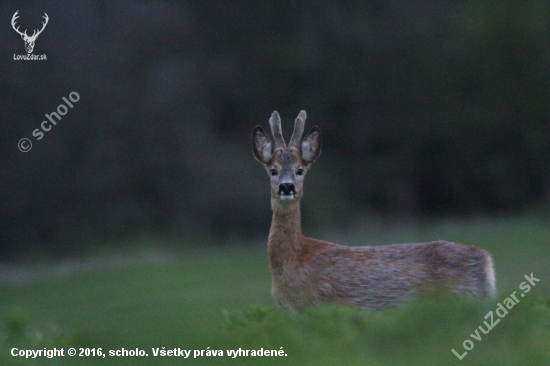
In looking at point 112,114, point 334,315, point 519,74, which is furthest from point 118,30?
point 334,315

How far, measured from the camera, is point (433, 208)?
32.3m

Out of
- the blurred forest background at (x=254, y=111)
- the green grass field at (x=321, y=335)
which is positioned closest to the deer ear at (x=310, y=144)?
the green grass field at (x=321, y=335)

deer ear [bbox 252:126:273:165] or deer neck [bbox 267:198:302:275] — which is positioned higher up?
deer ear [bbox 252:126:273:165]

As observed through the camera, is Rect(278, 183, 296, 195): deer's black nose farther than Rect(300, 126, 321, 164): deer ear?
No

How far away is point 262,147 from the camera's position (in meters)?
9.54

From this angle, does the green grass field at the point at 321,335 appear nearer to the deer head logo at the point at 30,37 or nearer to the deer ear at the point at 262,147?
the deer ear at the point at 262,147

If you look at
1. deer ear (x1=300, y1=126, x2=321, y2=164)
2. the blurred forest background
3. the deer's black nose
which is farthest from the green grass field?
the blurred forest background

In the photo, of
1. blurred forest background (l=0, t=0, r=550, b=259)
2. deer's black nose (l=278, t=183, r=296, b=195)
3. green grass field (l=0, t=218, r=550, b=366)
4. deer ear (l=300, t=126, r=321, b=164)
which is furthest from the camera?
blurred forest background (l=0, t=0, r=550, b=259)

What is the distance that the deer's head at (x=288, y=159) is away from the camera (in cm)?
924

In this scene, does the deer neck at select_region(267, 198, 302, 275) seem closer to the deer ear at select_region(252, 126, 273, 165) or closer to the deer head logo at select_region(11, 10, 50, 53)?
the deer ear at select_region(252, 126, 273, 165)

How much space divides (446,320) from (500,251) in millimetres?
16189

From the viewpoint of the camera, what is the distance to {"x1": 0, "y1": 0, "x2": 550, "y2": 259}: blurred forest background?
24156 millimetres

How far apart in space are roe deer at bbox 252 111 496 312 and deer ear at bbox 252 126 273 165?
31 centimetres

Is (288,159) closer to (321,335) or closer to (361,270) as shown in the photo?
(361,270)
